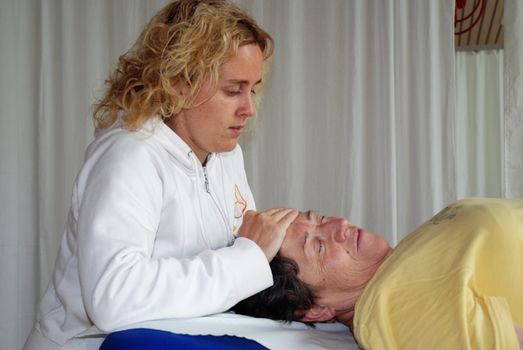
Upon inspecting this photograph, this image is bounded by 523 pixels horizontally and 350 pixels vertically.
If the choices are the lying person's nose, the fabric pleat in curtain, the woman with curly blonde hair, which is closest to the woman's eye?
the woman with curly blonde hair

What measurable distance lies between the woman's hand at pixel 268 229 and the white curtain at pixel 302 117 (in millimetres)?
1428

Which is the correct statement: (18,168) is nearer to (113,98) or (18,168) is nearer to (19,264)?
(19,264)

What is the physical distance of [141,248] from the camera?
122 centimetres

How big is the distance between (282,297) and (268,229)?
20 centimetres

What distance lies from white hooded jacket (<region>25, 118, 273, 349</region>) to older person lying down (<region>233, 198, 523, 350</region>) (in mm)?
217

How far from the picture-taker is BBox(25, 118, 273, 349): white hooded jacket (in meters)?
1.16

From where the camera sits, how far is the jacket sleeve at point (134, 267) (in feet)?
3.79

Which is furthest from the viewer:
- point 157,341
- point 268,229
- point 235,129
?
point 235,129

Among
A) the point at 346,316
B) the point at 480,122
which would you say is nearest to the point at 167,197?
the point at 346,316

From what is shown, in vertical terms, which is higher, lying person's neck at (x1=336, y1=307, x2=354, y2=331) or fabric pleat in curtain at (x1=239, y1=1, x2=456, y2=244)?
fabric pleat in curtain at (x1=239, y1=1, x2=456, y2=244)

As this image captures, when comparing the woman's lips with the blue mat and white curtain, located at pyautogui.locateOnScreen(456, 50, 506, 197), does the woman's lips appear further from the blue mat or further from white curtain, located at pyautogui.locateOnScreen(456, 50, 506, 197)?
white curtain, located at pyautogui.locateOnScreen(456, 50, 506, 197)

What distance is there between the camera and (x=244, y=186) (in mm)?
1861

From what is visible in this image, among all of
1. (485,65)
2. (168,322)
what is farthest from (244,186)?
(485,65)

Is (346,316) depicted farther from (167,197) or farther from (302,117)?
(302,117)
